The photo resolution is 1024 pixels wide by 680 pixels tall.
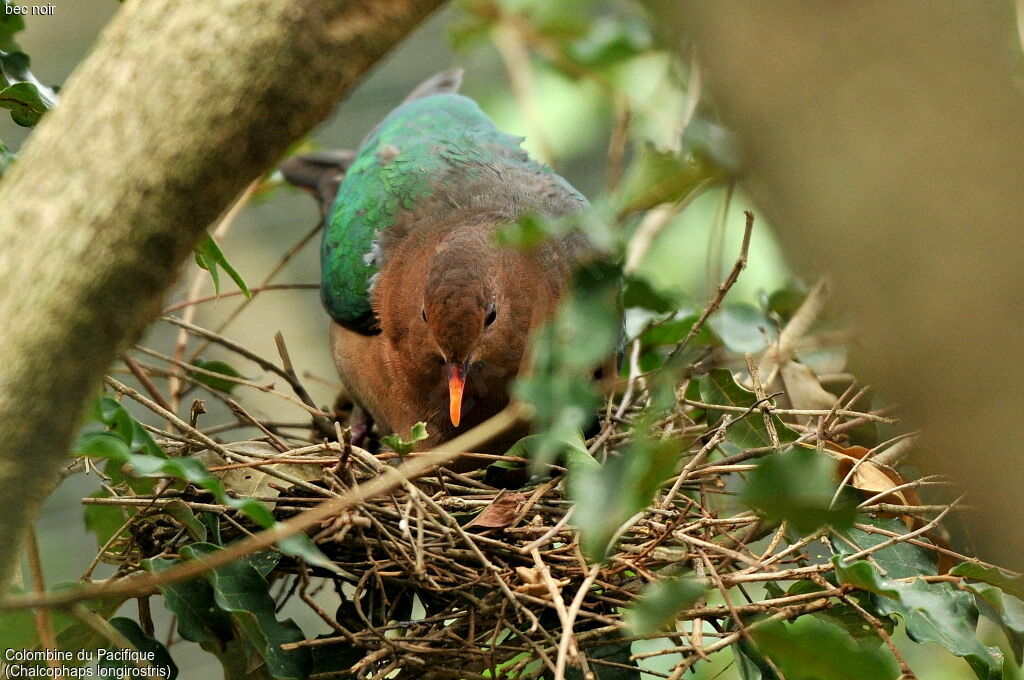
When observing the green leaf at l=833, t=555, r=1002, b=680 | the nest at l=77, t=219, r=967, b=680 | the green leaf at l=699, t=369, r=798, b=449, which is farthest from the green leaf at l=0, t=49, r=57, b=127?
the green leaf at l=833, t=555, r=1002, b=680

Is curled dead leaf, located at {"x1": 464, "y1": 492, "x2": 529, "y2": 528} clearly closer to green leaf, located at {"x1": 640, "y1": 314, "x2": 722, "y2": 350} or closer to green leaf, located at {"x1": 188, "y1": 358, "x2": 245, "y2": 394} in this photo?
green leaf, located at {"x1": 640, "y1": 314, "x2": 722, "y2": 350}

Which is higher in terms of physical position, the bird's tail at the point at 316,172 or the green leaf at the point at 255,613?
the bird's tail at the point at 316,172

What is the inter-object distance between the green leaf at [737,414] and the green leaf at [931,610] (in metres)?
0.61

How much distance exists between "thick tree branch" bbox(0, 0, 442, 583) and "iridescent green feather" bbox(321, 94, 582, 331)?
6.09 ft

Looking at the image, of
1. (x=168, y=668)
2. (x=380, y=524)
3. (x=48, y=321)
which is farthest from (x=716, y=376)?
(x=48, y=321)

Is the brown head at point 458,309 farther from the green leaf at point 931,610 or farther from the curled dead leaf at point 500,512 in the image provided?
the green leaf at point 931,610

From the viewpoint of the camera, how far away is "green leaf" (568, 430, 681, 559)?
4.75 feet

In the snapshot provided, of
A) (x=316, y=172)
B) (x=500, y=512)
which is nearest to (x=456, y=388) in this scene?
(x=500, y=512)

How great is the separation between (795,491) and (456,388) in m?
1.75

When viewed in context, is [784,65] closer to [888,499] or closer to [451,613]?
[451,613]

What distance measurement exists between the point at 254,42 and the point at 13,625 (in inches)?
55.0

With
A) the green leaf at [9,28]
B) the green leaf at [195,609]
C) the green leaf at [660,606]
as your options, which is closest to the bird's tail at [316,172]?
the green leaf at [9,28]

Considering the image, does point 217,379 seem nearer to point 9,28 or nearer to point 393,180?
point 393,180

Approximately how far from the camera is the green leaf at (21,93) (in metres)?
2.32
